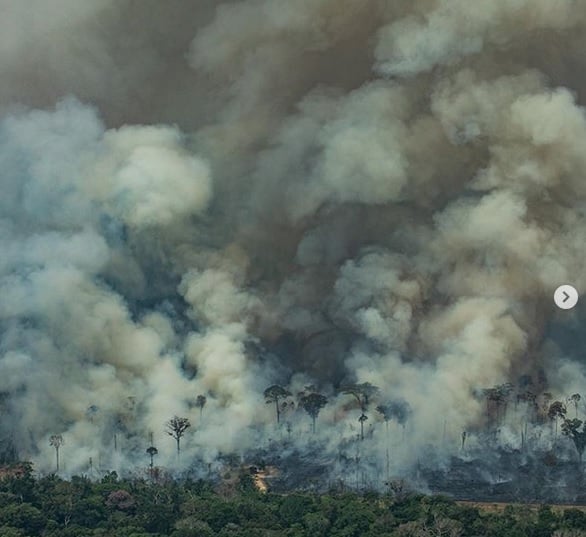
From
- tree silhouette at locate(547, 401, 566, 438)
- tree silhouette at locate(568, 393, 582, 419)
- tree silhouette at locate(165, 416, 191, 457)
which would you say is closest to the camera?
tree silhouette at locate(165, 416, 191, 457)

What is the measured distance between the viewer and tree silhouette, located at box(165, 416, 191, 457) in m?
73.1

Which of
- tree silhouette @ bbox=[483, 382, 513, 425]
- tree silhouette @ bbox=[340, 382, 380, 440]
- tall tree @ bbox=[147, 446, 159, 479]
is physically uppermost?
tree silhouette @ bbox=[340, 382, 380, 440]

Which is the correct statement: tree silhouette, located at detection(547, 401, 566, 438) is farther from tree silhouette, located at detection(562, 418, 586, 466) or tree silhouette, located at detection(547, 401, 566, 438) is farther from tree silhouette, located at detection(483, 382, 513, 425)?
tree silhouette, located at detection(483, 382, 513, 425)

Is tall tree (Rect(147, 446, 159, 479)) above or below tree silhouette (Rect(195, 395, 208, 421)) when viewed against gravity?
below

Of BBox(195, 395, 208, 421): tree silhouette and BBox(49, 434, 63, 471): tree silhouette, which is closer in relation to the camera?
BBox(49, 434, 63, 471): tree silhouette

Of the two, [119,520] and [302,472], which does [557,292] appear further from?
[119,520]

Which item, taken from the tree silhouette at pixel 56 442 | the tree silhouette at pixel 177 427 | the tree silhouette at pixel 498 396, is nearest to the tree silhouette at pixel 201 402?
the tree silhouette at pixel 177 427

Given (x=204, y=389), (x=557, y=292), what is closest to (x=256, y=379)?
(x=204, y=389)

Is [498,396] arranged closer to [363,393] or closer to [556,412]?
[556,412]

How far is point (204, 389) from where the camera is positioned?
250 feet

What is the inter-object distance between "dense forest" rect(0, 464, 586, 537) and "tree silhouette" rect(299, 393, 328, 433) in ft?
→ 27.6

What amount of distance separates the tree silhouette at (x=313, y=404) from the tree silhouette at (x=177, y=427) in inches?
216

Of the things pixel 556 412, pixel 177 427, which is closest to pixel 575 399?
pixel 556 412

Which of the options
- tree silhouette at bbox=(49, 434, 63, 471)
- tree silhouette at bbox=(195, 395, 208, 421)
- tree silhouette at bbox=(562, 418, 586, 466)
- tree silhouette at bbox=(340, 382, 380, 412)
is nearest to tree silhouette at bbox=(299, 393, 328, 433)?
tree silhouette at bbox=(340, 382, 380, 412)
